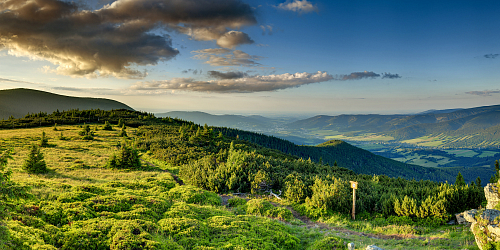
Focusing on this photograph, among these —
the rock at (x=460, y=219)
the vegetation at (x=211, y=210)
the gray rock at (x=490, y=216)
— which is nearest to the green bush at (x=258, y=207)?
the vegetation at (x=211, y=210)

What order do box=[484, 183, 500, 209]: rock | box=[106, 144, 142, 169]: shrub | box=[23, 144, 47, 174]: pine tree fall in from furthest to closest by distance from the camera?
box=[106, 144, 142, 169]: shrub < box=[23, 144, 47, 174]: pine tree < box=[484, 183, 500, 209]: rock

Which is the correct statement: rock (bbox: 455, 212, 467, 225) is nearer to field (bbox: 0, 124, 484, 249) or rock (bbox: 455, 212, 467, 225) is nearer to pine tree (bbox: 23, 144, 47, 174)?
field (bbox: 0, 124, 484, 249)

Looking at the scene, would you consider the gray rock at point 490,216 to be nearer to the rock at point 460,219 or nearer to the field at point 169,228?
the field at point 169,228

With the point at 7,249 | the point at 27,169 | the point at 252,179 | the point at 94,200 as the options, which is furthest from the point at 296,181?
the point at 27,169

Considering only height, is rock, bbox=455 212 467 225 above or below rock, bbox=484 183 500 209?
below

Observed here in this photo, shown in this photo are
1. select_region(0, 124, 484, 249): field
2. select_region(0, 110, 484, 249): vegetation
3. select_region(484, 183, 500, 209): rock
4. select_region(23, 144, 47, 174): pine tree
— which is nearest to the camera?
select_region(0, 124, 484, 249): field

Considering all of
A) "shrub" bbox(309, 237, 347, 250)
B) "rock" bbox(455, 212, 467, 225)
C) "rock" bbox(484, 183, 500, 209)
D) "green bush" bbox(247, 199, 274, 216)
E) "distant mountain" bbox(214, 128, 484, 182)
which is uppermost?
"rock" bbox(484, 183, 500, 209)

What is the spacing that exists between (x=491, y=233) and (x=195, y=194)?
606 inches

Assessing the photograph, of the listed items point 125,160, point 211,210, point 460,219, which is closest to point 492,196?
point 460,219

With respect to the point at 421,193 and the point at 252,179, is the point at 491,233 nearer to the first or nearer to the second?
the point at 421,193

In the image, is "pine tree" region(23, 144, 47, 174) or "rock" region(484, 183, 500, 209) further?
"pine tree" region(23, 144, 47, 174)

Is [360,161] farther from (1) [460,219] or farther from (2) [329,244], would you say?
(2) [329,244]

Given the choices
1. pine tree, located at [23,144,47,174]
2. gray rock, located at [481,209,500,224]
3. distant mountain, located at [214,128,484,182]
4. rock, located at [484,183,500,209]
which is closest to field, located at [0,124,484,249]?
gray rock, located at [481,209,500,224]

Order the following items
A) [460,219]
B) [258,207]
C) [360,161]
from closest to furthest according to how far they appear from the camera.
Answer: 1. [460,219]
2. [258,207]
3. [360,161]
